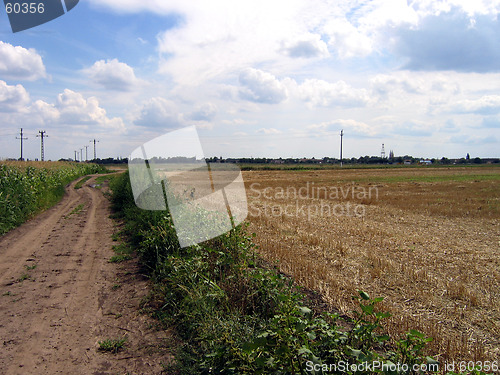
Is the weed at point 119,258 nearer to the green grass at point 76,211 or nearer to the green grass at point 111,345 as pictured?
the green grass at point 111,345

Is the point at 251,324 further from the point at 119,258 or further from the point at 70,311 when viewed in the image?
the point at 119,258

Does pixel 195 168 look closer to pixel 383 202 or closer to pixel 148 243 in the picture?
pixel 148 243

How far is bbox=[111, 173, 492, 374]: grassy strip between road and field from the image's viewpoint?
282 centimetres

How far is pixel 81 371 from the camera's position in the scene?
3.65 meters

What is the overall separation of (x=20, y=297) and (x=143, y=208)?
4627 mm

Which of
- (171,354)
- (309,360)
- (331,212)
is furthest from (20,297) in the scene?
(331,212)

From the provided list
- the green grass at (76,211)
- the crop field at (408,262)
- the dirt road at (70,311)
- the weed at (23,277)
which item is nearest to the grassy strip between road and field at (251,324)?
the dirt road at (70,311)

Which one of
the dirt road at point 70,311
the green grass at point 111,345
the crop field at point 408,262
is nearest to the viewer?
the dirt road at point 70,311

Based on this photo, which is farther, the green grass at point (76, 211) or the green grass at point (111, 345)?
the green grass at point (76, 211)

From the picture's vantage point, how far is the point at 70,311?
5.16m

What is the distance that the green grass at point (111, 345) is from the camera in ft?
13.6

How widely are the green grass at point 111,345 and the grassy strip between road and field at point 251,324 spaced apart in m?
0.67

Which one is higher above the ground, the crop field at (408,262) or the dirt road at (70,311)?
the crop field at (408,262)

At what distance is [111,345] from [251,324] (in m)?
1.78
